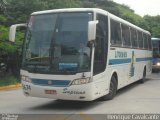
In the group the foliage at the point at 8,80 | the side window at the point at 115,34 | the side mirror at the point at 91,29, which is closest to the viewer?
the side mirror at the point at 91,29

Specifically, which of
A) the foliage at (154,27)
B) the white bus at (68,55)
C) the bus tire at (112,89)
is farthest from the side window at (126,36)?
the foliage at (154,27)

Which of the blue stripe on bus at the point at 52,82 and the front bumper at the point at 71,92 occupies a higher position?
the blue stripe on bus at the point at 52,82

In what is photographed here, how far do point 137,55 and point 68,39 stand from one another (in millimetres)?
7307

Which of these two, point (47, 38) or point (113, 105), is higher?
point (47, 38)

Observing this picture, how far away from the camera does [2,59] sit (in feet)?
75.2

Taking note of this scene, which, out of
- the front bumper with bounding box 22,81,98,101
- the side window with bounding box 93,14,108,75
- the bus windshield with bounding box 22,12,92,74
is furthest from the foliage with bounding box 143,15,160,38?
the front bumper with bounding box 22,81,98,101

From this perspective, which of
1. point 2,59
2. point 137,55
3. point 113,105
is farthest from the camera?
point 2,59

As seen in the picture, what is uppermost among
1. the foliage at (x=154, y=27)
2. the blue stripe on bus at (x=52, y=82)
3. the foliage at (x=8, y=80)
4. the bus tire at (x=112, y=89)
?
the foliage at (x=154, y=27)

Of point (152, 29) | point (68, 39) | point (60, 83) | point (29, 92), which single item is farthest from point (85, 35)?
point (152, 29)

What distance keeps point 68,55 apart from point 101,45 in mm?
1414

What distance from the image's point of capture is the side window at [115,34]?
526 inches

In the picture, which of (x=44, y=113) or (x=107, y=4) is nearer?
(x=44, y=113)

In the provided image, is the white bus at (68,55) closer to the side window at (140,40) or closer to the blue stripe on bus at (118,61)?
the blue stripe on bus at (118,61)

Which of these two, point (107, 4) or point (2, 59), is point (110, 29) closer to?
point (2, 59)
